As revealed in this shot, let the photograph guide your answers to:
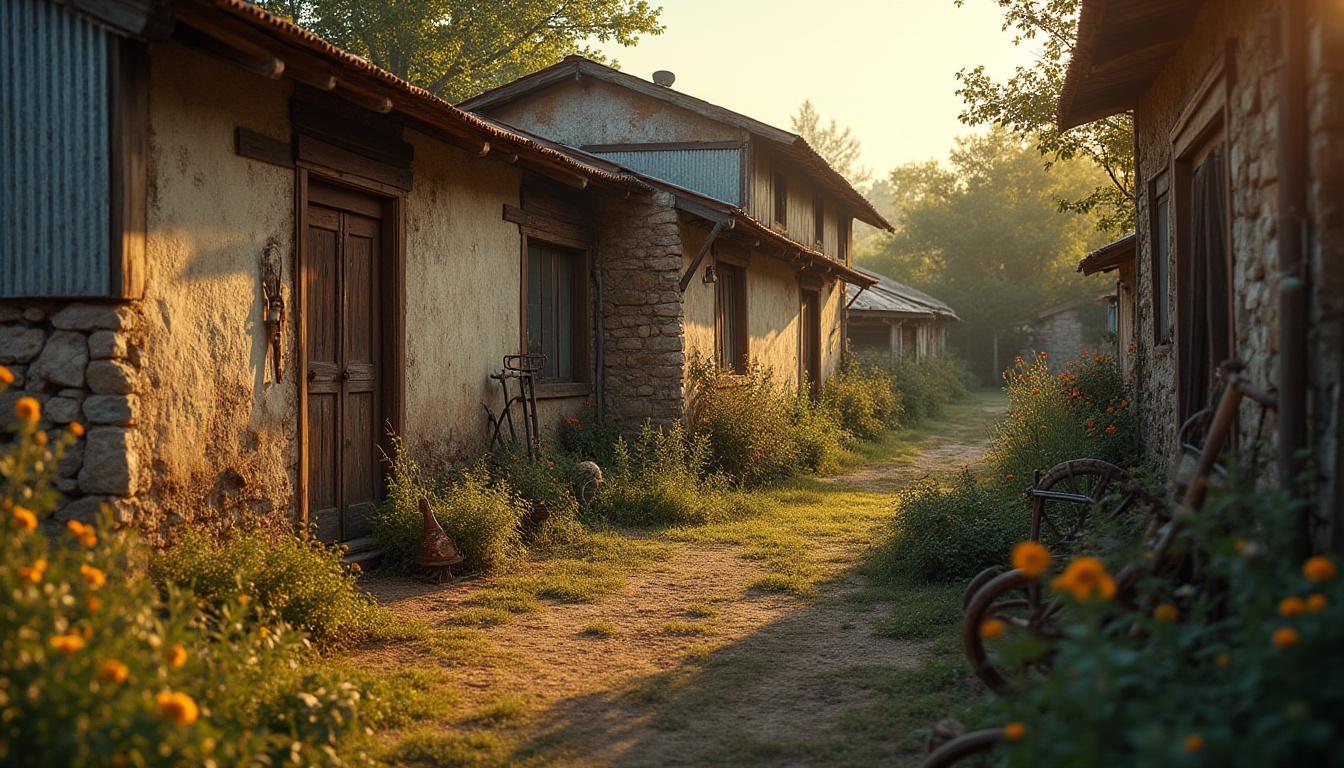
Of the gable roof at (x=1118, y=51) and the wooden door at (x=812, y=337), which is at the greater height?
the gable roof at (x=1118, y=51)

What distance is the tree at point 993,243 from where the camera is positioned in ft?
123

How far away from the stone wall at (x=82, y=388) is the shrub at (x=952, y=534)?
4666 mm

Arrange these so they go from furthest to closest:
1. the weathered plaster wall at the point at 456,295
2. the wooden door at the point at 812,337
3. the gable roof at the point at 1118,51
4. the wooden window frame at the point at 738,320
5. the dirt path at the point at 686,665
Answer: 1. the wooden door at the point at 812,337
2. the wooden window frame at the point at 738,320
3. the weathered plaster wall at the point at 456,295
4. the gable roof at the point at 1118,51
5. the dirt path at the point at 686,665

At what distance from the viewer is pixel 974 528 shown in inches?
267

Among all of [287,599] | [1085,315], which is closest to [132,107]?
[287,599]

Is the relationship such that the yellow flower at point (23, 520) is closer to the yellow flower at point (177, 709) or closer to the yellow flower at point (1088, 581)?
the yellow flower at point (177, 709)

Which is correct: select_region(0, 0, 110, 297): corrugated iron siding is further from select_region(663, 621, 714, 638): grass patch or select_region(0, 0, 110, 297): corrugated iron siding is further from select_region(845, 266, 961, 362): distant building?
select_region(845, 266, 961, 362): distant building

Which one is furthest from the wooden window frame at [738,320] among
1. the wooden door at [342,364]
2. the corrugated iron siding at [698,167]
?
the wooden door at [342,364]

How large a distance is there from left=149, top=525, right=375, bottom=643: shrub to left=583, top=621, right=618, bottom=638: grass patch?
120 centimetres

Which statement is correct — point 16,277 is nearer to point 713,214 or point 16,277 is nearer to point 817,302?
point 713,214

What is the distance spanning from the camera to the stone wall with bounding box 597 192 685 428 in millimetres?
10336

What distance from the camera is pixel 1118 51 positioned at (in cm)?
598

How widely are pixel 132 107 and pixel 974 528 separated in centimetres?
537

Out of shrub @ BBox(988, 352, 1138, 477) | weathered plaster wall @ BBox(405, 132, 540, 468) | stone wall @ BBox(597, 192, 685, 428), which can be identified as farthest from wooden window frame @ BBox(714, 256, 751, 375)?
weathered plaster wall @ BBox(405, 132, 540, 468)
